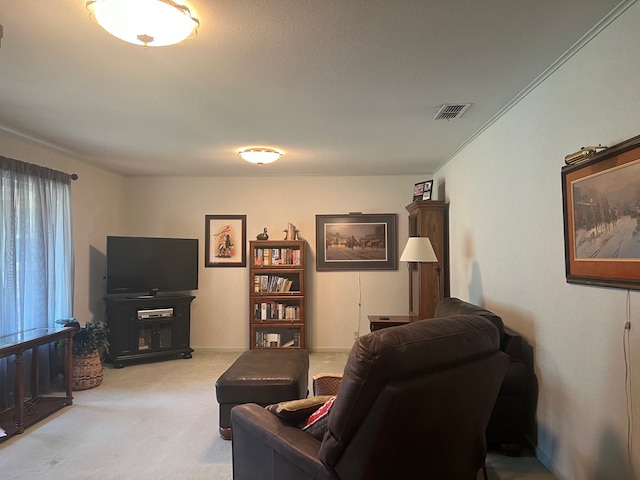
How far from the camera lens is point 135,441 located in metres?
2.92

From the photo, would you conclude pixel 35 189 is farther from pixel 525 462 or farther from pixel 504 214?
pixel 525 462

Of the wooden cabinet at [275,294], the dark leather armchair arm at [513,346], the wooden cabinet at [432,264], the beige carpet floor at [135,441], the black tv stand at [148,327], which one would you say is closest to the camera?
the beige carpet floor at [135,441]

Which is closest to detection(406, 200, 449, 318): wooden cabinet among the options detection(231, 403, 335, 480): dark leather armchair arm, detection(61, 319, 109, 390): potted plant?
detection(231, 403, 335, 480): dark leather armchair arm

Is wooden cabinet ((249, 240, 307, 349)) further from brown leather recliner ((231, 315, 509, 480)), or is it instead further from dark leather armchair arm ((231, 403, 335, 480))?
brown leather recliner ((231, 315, 509, 480))

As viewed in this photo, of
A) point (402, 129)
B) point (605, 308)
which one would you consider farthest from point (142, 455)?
point (402, 129)

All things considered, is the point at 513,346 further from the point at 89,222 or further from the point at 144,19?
the point at 89,222

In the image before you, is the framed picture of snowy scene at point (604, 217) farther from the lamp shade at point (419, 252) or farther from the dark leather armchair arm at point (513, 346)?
the lamp shade at point (419, 252)

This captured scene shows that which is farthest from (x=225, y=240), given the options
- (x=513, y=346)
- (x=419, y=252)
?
(x=513, y=346)

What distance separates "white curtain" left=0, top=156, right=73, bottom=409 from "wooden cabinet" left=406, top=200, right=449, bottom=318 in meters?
3.76

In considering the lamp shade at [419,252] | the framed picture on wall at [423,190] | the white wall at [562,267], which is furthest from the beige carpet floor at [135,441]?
the framed picture on wall at [423,190]

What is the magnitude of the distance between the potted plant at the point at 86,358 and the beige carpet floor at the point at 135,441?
0.11 metres

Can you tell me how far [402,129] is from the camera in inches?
138

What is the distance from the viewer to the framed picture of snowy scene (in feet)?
5.62

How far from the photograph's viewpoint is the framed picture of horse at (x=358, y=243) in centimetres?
558
